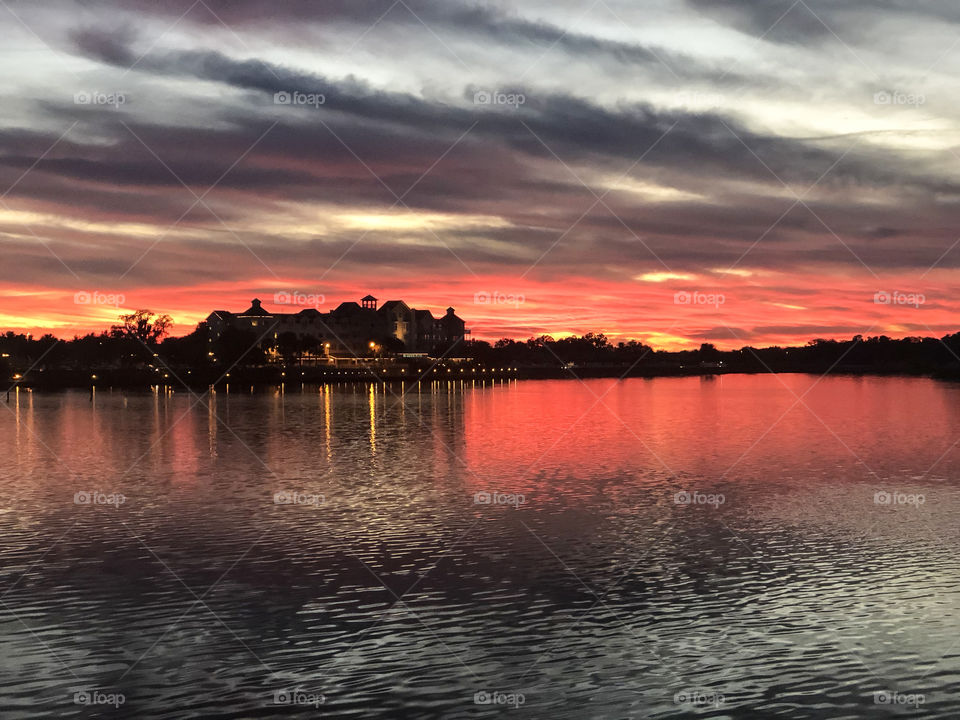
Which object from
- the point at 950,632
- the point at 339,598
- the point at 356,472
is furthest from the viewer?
the point at 356,472

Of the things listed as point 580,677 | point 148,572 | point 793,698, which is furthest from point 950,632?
point 148,572

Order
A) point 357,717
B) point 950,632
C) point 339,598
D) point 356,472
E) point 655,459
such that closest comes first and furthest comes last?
point 357,717 < point 950,632 < point 339,598 < point 356,472 < point 655,459

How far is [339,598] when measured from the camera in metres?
21.9

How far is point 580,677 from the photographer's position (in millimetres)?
16906

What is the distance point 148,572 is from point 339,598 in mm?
6132

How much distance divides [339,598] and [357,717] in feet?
22.6

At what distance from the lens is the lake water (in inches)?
638

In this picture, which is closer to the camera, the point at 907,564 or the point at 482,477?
the point at 907,564

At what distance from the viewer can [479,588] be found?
75.4ft

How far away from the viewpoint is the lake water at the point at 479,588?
1620 centimetres

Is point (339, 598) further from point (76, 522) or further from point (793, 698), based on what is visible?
point (76, 522)

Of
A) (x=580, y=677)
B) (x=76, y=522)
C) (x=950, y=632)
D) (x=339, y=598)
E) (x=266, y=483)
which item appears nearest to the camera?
(x=580, y=677)

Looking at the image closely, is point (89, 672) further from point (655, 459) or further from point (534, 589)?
point (655, 459)

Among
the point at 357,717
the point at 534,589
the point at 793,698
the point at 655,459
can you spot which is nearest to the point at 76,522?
the point at 534,589
